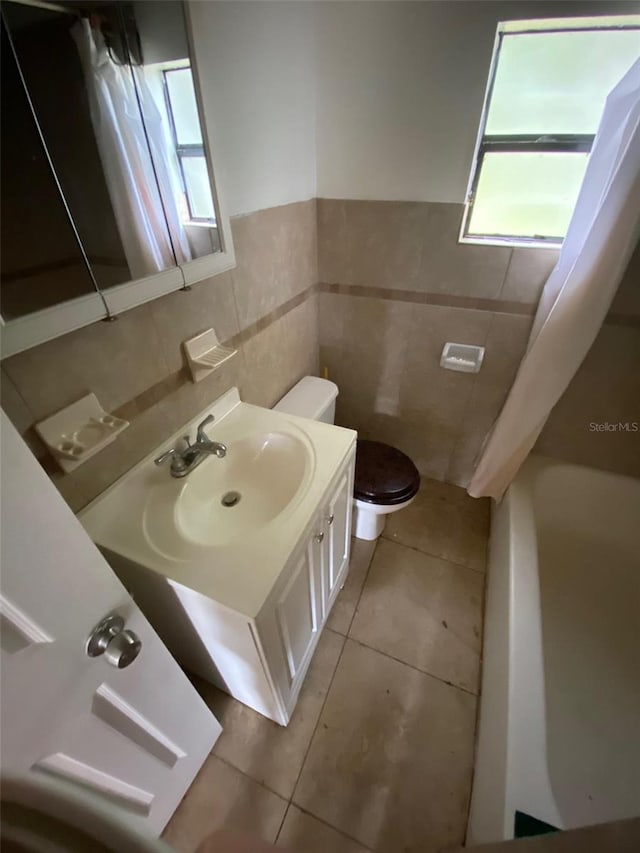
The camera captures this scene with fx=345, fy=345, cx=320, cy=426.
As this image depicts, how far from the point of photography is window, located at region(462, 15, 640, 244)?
966 mm

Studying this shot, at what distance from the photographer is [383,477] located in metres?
1.48

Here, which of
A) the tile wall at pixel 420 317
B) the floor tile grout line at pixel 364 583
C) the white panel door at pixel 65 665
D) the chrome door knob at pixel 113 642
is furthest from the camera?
the floor tile grout line at pixel 364 583

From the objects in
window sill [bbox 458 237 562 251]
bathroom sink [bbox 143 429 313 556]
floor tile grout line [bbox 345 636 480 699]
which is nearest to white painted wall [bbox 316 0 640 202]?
window sill [bbox 458 237 562 251]

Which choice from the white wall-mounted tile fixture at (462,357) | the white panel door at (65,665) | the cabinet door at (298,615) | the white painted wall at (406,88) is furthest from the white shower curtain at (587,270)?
the white panel door at (65,665)

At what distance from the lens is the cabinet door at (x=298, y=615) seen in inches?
32.6

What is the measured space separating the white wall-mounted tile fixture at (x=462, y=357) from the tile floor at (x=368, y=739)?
2.97 ft

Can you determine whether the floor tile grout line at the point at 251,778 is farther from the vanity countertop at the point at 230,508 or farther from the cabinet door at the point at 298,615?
the vanity countertop at the point at 230,508

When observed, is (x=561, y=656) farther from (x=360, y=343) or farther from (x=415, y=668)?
(x=360, y=343)

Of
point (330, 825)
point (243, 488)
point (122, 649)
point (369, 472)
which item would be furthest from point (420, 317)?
point (330, 825)

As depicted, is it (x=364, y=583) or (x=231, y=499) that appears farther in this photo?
(x=364, y=583)

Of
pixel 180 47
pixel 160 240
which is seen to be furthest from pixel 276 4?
pixel 160 240

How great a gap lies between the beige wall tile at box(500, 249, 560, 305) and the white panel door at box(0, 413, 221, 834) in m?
1.47

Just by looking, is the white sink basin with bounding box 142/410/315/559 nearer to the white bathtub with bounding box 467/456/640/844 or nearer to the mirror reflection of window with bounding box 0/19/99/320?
the mirror reflection of window with bounding box 0/19/99/320

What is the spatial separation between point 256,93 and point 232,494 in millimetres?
1144
